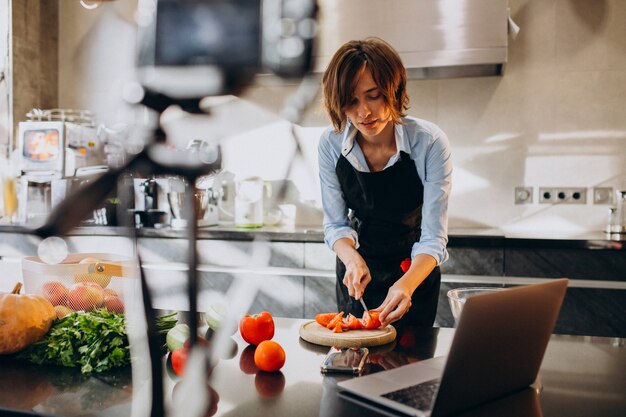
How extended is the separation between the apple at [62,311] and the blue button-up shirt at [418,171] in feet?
2.75

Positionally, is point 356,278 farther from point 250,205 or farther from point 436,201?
point 250,205

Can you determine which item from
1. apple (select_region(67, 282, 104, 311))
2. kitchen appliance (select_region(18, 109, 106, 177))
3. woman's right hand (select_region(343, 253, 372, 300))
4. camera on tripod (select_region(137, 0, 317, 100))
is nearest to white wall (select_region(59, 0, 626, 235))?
kitchen appliance (select_region(18, 109, 106, 177))

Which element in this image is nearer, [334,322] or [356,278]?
[334,322]

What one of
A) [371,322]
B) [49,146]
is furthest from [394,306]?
[49,146]

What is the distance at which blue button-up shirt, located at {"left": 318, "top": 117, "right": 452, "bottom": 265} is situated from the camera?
1.52 meters

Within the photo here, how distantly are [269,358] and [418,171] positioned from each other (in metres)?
0.89

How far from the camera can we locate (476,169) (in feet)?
9.77

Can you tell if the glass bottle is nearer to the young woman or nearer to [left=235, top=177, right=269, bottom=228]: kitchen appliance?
the young woman

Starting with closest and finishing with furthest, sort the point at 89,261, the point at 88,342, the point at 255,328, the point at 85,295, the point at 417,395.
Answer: the point at 89,261 < the point at 85,295 < the point at 417,395 < the point at 88,342 < the point at 255,328

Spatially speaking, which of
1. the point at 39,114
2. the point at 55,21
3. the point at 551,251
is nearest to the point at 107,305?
the point at 55,21

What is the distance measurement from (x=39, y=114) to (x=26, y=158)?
36cm

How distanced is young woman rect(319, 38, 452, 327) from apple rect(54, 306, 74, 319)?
0.69 metres

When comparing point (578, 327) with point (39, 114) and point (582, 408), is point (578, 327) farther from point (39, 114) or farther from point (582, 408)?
point (39, 114)

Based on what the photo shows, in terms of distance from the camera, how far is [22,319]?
0.82 metres
